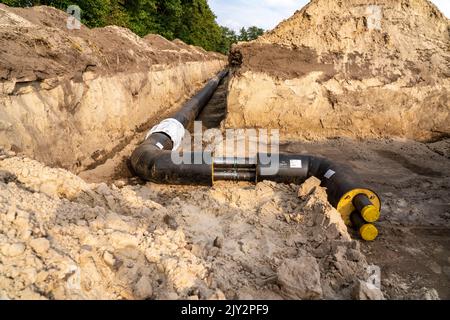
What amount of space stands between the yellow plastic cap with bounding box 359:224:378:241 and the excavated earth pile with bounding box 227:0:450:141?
3568mm

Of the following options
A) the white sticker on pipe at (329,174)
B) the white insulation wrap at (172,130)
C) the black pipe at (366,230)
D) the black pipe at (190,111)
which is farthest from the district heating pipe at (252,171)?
the black pipe at (190,111)

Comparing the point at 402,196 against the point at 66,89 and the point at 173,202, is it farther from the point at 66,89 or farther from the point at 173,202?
the point at 66,89

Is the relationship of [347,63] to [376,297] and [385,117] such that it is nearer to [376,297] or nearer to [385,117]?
[385,117]

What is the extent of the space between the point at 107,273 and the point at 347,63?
6636 mm

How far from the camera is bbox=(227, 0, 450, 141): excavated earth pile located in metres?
6.68

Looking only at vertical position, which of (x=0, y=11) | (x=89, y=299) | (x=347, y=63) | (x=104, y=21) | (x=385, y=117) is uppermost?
(x=104, y=21)

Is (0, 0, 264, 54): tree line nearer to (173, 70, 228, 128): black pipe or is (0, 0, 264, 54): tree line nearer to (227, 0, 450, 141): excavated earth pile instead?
(173, 70, 228, 128): black pipe

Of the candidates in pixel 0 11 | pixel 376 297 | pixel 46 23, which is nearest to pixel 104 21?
pixel 46 23

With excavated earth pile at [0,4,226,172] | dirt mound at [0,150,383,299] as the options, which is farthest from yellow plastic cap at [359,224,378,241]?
excavated earth pile at [0,4,226,172]

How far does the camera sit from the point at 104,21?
11516 mm

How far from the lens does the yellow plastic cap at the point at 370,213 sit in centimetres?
333

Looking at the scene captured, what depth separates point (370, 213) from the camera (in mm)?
3357

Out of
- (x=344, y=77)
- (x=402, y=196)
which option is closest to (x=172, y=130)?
(x=344, y=77)

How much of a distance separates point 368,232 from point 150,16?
17938mm
